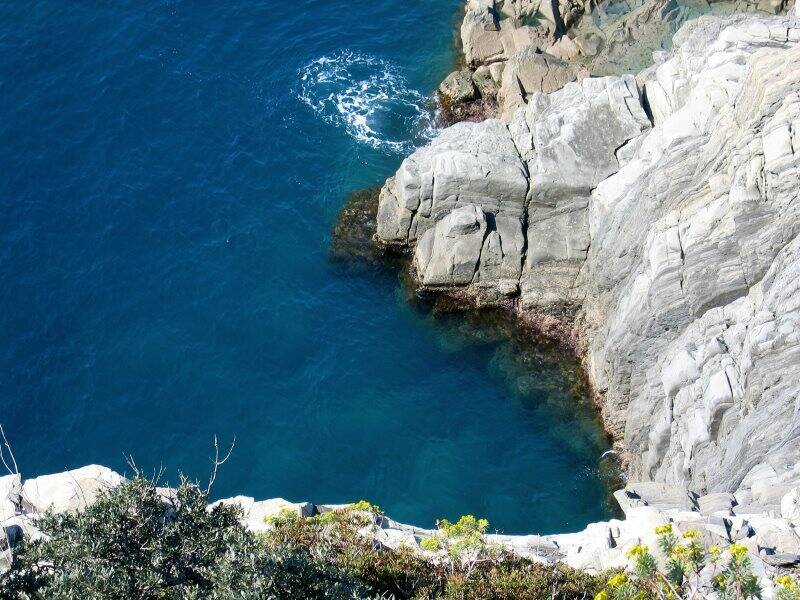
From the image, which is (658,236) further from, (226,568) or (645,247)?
(226,568)

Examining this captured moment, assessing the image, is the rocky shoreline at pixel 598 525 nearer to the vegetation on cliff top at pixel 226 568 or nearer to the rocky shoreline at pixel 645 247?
the rocky shoreline at pixel 645 247

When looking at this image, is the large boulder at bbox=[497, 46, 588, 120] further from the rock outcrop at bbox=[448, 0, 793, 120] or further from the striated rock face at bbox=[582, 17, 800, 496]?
the striated rock face at bbox=[582, 17, 800, 496]

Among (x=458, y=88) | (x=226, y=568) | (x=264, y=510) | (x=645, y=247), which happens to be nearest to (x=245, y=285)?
(x=458, y=88)

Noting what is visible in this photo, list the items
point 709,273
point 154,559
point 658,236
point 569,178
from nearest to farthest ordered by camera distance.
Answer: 1. point 154,559
2. point 709,273
3. point 658,236
4. point 569,178

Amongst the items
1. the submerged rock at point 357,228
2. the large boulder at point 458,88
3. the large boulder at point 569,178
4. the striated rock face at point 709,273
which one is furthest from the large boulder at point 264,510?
Result: the large boulder at point 458,88

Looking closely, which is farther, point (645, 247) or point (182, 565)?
point (645, 247)

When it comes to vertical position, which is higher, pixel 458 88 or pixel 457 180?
pixel 458 88

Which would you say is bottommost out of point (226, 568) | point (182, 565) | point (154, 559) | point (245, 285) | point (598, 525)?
point (226, 568)
